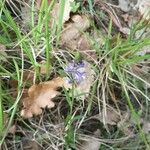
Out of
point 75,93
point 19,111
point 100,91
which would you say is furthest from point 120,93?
point 19,111

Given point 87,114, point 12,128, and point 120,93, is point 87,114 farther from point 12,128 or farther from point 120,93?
point 12,128

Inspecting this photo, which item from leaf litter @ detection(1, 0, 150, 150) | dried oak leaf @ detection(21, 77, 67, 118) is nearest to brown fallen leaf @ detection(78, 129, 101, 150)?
leaf litter @ detection(1, 0, 150, 150)

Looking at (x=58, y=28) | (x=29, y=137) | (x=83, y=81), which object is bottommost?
(x=29, y=137)

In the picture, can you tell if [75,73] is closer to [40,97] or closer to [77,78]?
[77,78]

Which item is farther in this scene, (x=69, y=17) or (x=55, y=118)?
(x=69, y=17)

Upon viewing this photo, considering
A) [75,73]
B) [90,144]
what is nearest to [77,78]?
[75,73]

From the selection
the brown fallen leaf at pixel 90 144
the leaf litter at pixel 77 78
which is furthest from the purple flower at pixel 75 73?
the brown fallen leaf at pixel 90 144

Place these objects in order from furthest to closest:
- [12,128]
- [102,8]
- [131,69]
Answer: [102,8] < [131,69] < [12,128]
